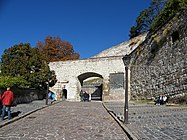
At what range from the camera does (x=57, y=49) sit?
45.2 metres

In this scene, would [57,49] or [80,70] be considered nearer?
[80,70]

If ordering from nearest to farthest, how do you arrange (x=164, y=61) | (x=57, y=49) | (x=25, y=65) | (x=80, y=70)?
(x=164, y=61)
(x=25, y=65)
(x=80, y=70)
(x=57, y=49)

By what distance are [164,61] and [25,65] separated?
639 inches

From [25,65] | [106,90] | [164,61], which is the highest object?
[25,65]

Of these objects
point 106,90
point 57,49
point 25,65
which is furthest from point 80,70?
point 57,49

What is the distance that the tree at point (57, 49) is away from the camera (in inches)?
1754

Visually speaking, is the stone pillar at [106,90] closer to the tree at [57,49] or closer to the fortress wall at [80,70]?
the fortress wall at [80,70]

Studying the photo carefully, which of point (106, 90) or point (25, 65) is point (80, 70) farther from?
point (25, 65)

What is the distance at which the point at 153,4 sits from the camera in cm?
4278

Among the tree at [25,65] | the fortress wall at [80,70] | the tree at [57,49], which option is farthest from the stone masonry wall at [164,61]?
the tree at [57,49]

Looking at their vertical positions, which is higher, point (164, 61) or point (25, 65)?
point (25, 65)

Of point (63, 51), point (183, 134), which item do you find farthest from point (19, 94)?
point (63, 51)

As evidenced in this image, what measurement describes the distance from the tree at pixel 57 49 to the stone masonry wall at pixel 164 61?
2501 cm

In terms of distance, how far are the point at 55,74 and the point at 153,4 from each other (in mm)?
25153
